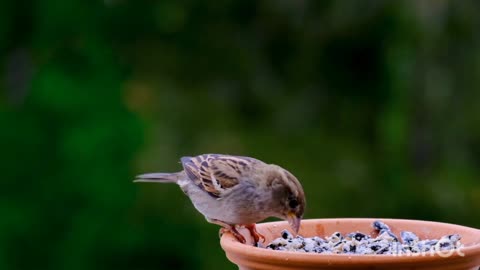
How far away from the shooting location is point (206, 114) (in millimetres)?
6672

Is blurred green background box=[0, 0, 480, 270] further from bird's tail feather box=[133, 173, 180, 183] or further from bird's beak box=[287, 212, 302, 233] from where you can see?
bird's beak box=[287, 212, 302, 233]

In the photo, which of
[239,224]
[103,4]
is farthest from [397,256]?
[103,4]

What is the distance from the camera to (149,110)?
6613 mm

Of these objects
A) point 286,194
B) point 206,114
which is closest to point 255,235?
point 286,194

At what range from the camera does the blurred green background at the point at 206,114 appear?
244 inches

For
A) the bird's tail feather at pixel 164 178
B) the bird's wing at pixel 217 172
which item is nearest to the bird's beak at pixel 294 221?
the bird's wing at pixel 217 172

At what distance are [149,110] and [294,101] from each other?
977 millimetres

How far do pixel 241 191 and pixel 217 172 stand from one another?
0.16 meters

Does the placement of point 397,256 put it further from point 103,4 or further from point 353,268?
point 103,4

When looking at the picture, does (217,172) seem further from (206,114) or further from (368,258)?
Result: (206,114)

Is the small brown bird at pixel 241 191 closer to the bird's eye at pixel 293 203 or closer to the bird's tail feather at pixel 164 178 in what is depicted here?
the bird's eye at pixel 293 203

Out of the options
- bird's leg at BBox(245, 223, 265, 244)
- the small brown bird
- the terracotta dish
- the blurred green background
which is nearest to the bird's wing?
the small brown bird

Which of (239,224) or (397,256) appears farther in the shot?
(239,224)

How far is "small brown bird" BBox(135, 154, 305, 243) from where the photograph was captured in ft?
10.6
